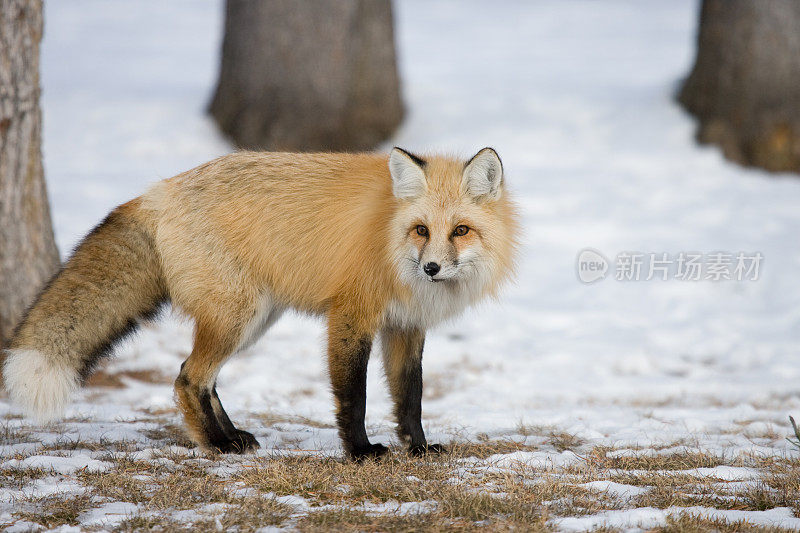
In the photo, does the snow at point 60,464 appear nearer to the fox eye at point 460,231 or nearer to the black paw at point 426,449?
the black paw at point 426,449

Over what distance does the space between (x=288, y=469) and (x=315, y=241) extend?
1.41 m

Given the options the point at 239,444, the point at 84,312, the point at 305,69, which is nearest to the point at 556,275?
the point at 305,69

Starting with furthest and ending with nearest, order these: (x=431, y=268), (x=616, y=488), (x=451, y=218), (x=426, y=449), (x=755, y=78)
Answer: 1. (x=755, y=78)
2. (x=426, y=449)
3. (x=451, y=218)
4. (x=431, y=268)
5. (x=616, y=488)

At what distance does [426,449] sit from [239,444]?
3.78ft

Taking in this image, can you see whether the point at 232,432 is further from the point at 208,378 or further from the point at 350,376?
the point at 350,376

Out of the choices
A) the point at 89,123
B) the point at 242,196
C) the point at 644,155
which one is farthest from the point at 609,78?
the point at 242,196

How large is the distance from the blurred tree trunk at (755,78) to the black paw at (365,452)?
27.9ft

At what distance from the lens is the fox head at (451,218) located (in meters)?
4.23

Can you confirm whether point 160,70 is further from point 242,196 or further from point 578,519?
point 578,519

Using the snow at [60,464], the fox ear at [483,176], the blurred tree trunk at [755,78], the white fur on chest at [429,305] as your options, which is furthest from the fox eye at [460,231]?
the blurred tree trunk at [755,78]

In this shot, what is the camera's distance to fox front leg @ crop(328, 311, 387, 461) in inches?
174

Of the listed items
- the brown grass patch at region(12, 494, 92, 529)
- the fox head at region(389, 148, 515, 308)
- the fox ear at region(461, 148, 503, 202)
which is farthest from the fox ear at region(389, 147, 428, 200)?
the brown grass patch at region(12, 494, 92, 529)

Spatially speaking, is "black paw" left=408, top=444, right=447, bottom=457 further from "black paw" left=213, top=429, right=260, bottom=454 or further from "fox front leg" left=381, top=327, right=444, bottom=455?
"black paw" left=213, top=429, right=260, bottom=454

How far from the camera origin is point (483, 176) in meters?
4.39
